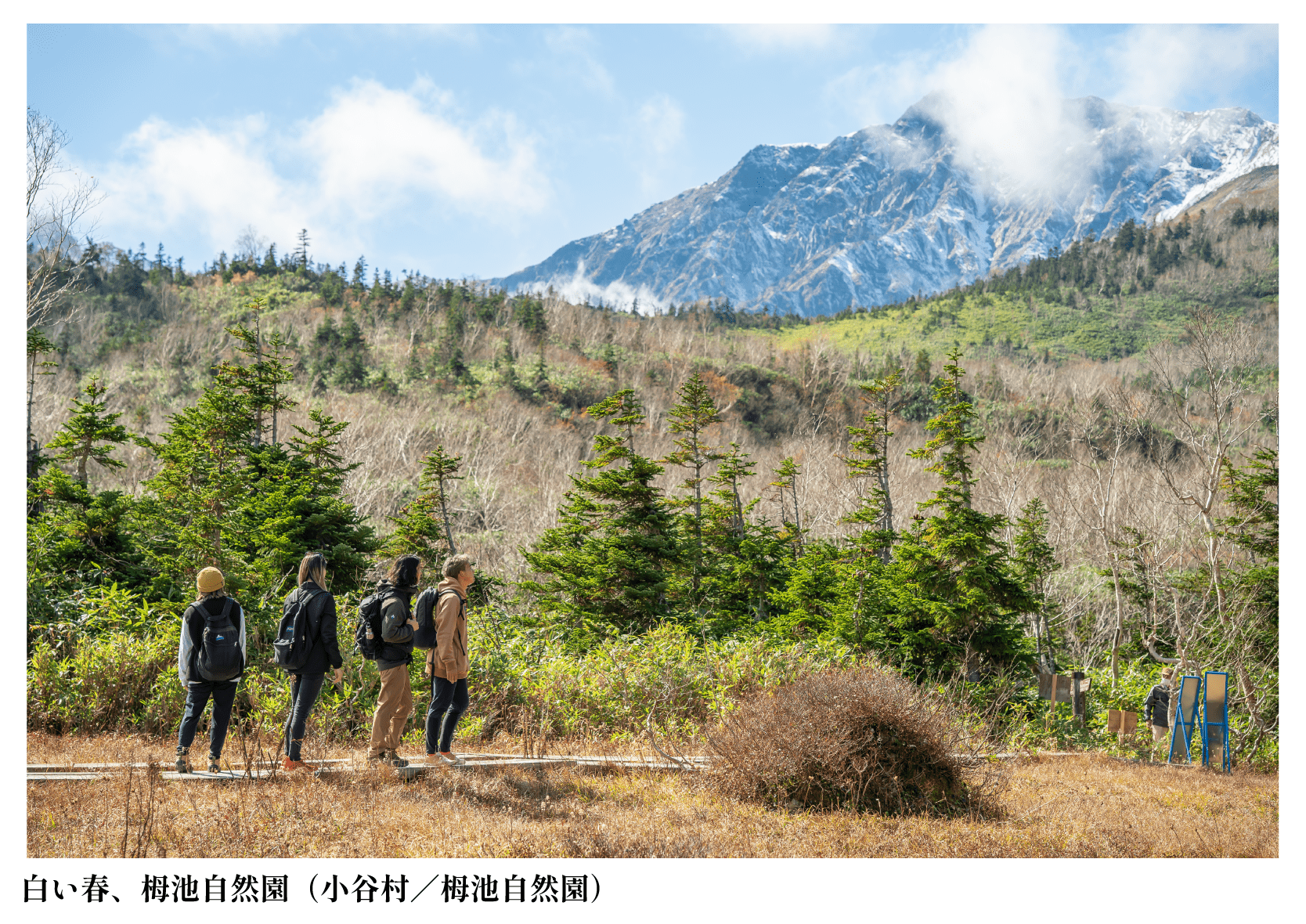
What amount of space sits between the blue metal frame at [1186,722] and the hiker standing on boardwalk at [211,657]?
1162 centimetres

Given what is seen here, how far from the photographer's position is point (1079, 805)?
692cm

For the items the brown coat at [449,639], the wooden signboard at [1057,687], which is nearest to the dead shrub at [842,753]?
the brown coat at [449,639]

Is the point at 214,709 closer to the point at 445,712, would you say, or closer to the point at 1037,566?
the point at 445,712

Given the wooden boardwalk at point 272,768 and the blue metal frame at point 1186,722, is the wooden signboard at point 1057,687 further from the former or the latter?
the wooden boardwalk at point 272,768

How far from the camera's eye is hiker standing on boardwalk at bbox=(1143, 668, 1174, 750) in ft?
39.4

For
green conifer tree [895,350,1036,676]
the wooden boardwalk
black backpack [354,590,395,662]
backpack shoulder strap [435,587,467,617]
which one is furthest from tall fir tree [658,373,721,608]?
black backpack [354,590,395,662]

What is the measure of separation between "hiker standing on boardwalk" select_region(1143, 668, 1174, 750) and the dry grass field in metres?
5.49

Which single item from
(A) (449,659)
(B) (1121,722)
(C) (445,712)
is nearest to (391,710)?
(C) (445,712)

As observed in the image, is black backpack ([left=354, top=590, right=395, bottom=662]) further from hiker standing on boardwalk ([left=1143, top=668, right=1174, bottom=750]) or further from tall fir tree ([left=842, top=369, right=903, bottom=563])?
hiker standing on boardwalk ([left=1143, top=668, right=1174, bottom=750])

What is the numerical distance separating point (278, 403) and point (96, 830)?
13.2 metres

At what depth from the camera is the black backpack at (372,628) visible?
573 cm

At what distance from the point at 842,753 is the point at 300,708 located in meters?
4.25

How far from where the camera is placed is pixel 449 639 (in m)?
5.86

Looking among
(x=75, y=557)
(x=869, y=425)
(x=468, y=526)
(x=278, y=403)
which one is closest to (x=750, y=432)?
(x=468, y=526)
